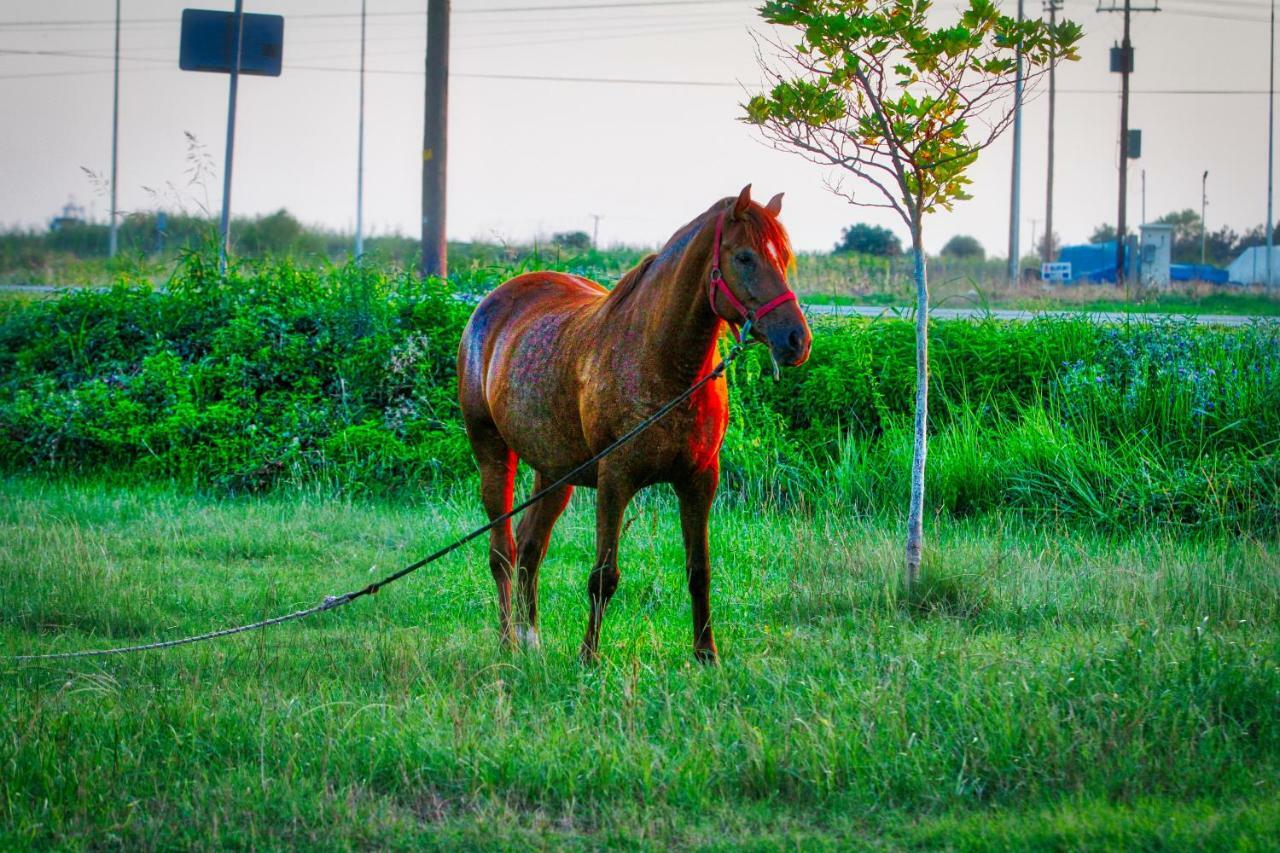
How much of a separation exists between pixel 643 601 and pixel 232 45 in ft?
38.0

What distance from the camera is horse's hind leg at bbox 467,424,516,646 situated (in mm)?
6742

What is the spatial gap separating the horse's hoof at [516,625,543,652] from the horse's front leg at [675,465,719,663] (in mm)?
862

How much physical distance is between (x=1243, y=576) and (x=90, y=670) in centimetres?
600

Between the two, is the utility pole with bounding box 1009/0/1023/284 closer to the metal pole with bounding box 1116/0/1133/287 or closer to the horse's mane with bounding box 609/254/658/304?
the metal pole with bounding box 1116/0/1133/287

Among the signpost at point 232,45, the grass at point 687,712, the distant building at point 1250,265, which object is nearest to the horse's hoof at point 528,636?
the grass at point 687,712

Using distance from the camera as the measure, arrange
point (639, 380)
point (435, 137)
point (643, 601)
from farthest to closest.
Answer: point (435, 137) → point (643, 601) → point (639, 380)

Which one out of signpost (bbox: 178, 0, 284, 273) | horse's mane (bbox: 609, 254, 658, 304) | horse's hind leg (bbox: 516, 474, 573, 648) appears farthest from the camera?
signpost (bbox: 178, 0, 284, 273)

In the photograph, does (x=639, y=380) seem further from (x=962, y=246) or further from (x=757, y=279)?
(x=962, y=246)

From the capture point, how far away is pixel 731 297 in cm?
506

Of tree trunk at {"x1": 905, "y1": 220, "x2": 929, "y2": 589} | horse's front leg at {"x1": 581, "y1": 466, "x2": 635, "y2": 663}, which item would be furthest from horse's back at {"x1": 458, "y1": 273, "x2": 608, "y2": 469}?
tree trunk at {"x1": 905, "y1": 220, "x2": 929, "y2": 589}

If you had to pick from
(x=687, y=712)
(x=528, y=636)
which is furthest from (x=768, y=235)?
(x=528, y=636)

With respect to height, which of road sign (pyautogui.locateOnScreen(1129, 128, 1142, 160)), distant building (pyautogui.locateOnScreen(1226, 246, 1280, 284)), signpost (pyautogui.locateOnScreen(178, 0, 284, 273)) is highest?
road sign (pyautogui.locateOnScreen(1129, 128, 1142, 160))

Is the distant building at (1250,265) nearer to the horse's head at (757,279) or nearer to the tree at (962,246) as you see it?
the tree at (962,246)

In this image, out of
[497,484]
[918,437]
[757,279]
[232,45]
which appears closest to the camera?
[757,279]
